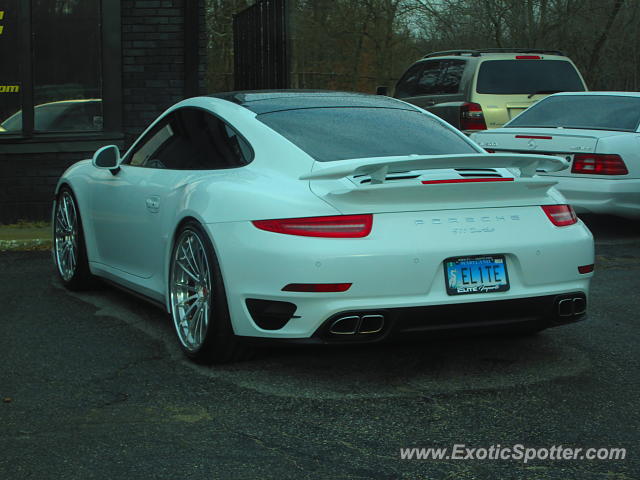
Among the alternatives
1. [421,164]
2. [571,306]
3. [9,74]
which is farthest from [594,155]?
[9,74]

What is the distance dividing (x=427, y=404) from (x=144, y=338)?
1.97m

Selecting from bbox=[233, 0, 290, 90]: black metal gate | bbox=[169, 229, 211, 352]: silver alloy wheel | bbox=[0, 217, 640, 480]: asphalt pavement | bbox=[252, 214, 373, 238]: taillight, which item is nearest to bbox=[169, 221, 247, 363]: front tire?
bbox=[169, 229, 211, 352]: silver alloy wheel

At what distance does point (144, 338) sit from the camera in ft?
19.3

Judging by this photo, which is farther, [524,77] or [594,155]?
[524,77]

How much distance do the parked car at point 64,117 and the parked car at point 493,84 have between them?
3.92m

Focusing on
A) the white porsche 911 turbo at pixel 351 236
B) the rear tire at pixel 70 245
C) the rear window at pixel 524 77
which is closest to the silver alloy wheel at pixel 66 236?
the rear tire at pixel 70 245

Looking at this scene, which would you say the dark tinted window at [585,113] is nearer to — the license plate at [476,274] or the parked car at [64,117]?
the parked car at [64,117]

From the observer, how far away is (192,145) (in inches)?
232

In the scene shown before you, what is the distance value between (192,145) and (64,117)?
6.53 m

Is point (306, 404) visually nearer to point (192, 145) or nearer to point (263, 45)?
point (192, 145)

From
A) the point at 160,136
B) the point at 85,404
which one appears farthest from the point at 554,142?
the point at 85,404

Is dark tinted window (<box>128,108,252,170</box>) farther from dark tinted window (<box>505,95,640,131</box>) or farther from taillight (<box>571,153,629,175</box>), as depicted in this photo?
dark tinted window (<box>505,95,640,131</box>)

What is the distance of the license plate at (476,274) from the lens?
15.5ft

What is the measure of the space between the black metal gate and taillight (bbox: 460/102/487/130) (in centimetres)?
226
